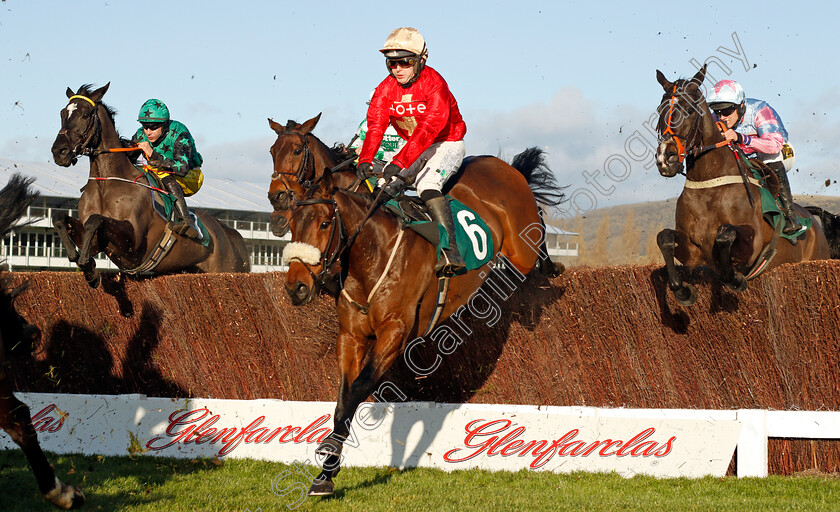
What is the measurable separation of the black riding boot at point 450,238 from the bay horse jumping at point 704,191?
1.75 meters

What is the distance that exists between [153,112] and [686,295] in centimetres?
584

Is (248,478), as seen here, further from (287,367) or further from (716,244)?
(716,244)

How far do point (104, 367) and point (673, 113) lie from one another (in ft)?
18.2

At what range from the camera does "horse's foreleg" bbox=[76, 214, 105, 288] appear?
7.70 meters

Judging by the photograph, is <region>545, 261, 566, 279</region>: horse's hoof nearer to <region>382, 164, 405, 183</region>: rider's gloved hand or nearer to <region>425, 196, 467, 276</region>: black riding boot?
<region>425, 196, 467, 276</region>: black riding boot

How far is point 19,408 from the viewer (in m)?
4.52

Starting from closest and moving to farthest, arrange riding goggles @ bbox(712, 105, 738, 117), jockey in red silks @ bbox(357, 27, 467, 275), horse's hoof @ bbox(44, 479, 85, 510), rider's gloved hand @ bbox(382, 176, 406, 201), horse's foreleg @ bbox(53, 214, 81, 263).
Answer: horse's hoof @ bbox(44, 479, 85, 510) → rider's gloved hand @ bbox(382, 176, 406, 201) → jockey in red silks @ bbox(357, 27, 467, 275) → riding goggles @ bbox(712, 105, 738, 117) → horse's foreleg @ bbox(53, 214, 81, 263)

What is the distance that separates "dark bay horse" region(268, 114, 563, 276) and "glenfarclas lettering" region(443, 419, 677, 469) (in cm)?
121

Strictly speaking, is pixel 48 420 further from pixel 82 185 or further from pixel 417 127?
pixel 82 185

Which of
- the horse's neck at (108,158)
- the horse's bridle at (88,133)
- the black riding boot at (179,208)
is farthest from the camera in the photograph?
the black riding boot at (179,208)

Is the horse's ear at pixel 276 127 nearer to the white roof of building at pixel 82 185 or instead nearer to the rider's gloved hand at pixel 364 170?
the rider's gloved hand at pixel 364 170

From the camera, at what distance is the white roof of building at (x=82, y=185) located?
32250mm

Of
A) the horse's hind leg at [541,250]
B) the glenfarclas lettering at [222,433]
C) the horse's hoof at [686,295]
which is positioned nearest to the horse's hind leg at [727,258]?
the horse's hoof at [686,295]

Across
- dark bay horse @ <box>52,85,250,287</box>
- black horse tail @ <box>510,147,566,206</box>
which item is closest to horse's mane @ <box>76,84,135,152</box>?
dark bay horse @ <box>52,85,250,287</box>
